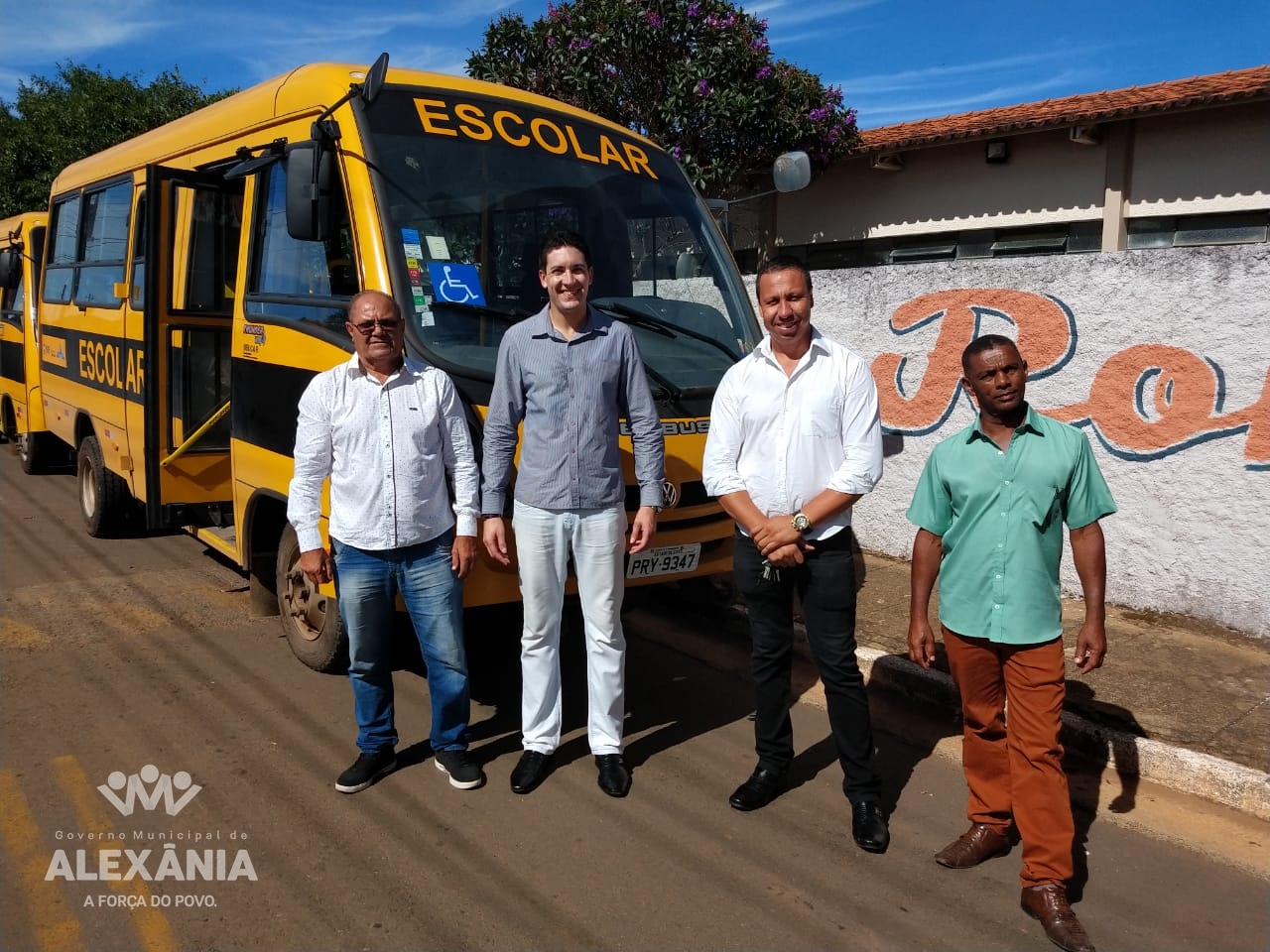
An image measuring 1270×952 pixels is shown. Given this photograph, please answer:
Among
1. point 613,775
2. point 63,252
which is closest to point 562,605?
point 613,775

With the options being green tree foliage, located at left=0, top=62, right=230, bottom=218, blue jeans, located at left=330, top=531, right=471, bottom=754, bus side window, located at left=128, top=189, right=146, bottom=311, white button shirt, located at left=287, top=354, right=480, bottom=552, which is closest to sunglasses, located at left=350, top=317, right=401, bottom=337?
white button shirt, located at left=287, top=354, right=480, bottom=552

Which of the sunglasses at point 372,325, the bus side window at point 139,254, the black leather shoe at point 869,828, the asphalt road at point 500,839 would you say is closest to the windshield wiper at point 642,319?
the sunglasses at point 372,325

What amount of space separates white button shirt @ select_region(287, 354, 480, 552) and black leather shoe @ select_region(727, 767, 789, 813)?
1395mm

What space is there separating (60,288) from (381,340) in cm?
601

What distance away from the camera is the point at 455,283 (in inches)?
167

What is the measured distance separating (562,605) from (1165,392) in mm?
3728

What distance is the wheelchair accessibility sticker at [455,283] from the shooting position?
13.8 ft

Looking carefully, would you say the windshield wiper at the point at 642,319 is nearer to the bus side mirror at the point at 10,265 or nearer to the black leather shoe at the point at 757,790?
the black leather shoe at the point at 757,790

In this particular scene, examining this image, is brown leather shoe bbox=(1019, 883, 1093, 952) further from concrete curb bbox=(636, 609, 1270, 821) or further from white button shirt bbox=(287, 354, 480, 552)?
white button shirt bbox=(287, 354, 480, 552)

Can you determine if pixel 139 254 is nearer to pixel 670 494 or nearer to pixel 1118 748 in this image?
pixel 670 494

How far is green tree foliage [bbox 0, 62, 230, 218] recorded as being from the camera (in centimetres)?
2086

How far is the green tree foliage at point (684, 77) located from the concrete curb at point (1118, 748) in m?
8.74

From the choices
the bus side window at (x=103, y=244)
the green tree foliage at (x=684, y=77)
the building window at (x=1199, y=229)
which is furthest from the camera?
the green tree foliage at (x=684, y=77)

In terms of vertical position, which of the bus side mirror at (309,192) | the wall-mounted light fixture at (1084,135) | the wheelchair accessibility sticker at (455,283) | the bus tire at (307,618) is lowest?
the bus tire at (307,618)
